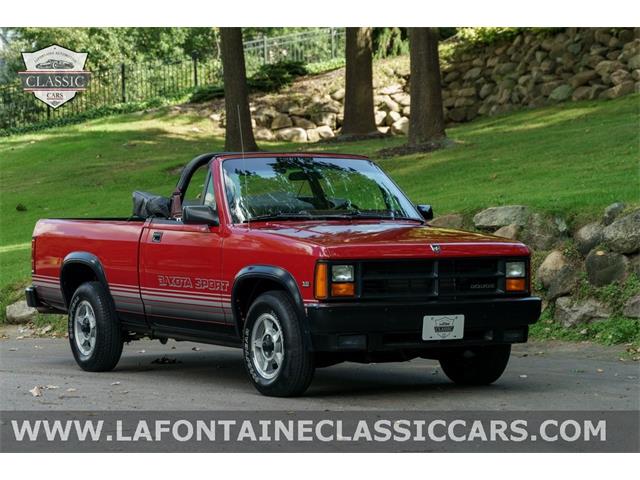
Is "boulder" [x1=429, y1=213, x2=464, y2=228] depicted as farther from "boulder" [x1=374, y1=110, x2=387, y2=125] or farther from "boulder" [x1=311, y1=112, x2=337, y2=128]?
"boulder" [x1=311, y1=112, x2=337, y2=128]

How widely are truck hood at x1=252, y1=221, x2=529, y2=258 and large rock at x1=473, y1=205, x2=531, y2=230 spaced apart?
4.93 meters

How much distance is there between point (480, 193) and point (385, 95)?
17.6 metres

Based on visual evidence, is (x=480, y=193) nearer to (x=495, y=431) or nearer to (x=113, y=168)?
(x=495, y=431)

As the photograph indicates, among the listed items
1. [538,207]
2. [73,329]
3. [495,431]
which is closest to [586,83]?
[538,207]

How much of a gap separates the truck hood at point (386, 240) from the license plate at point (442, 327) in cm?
47

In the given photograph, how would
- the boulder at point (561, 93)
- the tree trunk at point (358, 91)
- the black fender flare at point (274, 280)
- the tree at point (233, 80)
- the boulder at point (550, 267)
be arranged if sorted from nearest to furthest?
the black fender flare at point (274, 280), the boulder at point (550, 267), the tree at point (233, 80), the boulder at point (561, 93), the tree trunk at point (358, 91)

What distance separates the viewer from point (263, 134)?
33969mm

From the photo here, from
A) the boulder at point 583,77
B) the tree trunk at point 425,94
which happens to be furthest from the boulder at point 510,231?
the boulder at point 583,77

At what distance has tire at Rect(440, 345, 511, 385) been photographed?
9.91 metres

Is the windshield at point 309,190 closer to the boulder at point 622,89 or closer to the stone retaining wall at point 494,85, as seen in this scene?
the boulder at point 622,89

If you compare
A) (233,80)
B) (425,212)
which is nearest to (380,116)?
(233,80)

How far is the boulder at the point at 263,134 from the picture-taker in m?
33.8

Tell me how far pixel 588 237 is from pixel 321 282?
5.91 m

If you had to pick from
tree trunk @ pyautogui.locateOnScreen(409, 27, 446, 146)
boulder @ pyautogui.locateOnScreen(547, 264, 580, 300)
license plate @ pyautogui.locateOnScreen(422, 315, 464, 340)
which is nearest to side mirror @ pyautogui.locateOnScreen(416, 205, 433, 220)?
license plate @ pyautogui.locateOnScreen(422, 315, 464, 340)
